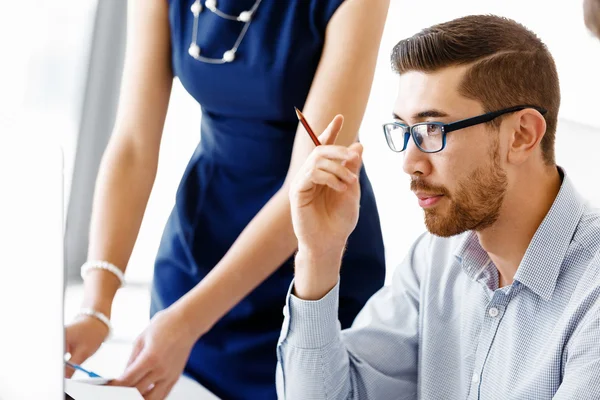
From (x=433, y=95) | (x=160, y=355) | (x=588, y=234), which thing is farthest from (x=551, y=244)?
(x=160, y=355)

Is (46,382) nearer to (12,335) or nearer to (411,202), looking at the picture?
(12,335)

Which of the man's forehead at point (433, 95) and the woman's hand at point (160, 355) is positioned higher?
the man's forehead at point (433, 95)

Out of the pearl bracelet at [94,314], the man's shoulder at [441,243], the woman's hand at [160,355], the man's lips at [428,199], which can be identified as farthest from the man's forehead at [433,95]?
the pearl bracelet at [94,314]

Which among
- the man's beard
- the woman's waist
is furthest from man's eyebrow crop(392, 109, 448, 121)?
the woman's waist

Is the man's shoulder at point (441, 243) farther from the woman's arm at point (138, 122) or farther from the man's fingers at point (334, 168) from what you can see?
the woman's arm at point (138, 122)

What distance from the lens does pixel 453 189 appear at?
1368mm

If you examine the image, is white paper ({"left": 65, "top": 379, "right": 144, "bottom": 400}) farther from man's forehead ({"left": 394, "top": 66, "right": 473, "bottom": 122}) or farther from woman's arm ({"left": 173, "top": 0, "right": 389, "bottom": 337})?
man's forehead ({"left": 394, "top": 66, "right": 473, "bottom": 122})

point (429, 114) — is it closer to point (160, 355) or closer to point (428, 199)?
point (428, 199)

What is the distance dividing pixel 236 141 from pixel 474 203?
551 millimetres

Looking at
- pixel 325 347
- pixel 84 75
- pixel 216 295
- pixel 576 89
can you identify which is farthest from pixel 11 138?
pixel 84 75

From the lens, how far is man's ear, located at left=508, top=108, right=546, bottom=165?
134 cm

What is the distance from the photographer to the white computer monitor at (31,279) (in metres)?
0.74

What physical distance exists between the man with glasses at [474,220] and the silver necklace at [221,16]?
1.11ft

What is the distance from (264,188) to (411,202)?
61.3 inches
